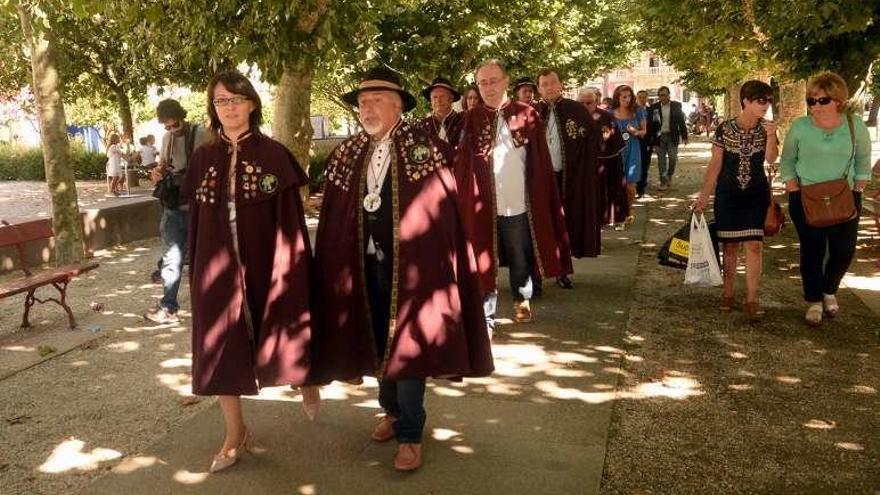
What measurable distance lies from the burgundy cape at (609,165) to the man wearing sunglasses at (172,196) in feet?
15.0

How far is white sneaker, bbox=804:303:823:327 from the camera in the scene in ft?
20.9

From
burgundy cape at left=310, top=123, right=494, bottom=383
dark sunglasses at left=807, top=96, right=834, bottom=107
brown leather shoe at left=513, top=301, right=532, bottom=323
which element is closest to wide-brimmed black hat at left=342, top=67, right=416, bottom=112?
burgundy cape at left=310, top=123, right=494, bottom=383

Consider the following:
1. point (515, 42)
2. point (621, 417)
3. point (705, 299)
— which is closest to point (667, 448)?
point (621, 417)

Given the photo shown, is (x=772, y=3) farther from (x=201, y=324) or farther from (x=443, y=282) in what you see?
(x=201, y=324)

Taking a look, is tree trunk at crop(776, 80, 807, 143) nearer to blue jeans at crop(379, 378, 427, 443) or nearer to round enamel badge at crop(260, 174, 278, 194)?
blue jeans at crop(379, 378, 427, 443)

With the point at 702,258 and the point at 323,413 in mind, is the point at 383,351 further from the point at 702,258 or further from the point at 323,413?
the point at 702,258

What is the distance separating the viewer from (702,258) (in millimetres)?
6840

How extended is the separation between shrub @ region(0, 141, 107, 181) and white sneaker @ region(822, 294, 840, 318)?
2633 centimetres

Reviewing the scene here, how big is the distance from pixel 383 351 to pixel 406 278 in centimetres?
42

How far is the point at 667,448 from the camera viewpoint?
4156 millimetres

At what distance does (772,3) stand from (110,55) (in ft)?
56.7

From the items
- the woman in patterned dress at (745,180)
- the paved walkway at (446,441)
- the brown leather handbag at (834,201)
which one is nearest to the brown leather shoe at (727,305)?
the woman in patterned dress at (745,180)

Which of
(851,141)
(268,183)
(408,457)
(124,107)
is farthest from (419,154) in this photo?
(124,107)

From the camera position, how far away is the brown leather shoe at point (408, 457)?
3961 mm
